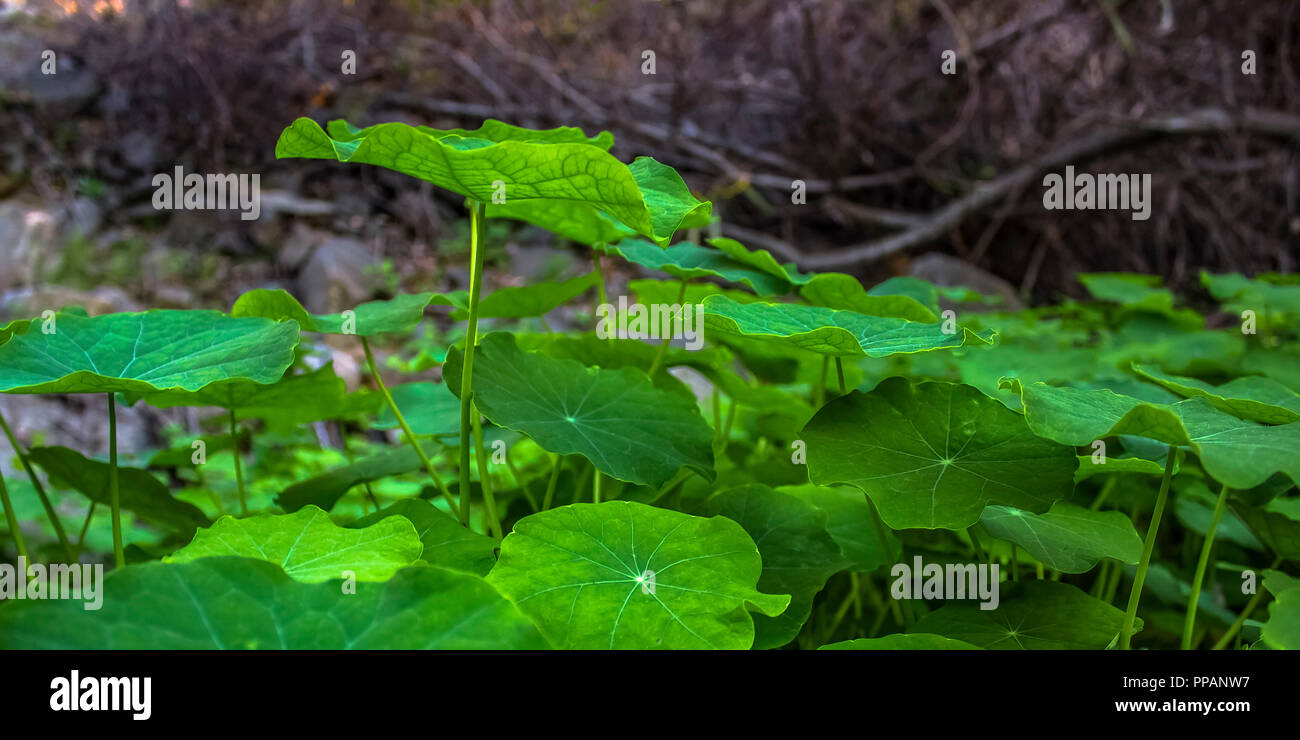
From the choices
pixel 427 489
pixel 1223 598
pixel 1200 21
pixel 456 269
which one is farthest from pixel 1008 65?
pixel 427 489

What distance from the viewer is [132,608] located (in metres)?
0.42

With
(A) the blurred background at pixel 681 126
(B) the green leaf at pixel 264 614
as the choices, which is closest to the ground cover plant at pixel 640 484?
(B) the green leaf at pixel 264 614

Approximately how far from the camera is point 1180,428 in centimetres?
50

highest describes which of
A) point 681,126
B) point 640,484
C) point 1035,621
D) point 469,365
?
point 681,126

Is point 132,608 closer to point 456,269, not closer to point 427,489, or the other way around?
point 427,489

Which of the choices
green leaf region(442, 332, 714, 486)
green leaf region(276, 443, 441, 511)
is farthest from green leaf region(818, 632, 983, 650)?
green leaf region(276, 443, 441, 511)

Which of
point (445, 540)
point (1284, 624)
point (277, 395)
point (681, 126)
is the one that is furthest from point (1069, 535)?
point (681, 126)

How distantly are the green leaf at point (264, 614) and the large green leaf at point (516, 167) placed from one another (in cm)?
29

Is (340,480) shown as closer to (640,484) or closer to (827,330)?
(640,484)

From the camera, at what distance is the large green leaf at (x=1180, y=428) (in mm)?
494

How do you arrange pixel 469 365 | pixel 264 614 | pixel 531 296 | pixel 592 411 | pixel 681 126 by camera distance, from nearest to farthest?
pixel 264 614
pixel 469 365
pixel 592 411
pixel 531 296
pixel 681 126

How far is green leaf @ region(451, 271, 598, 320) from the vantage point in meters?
1.03

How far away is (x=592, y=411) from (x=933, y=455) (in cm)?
33
